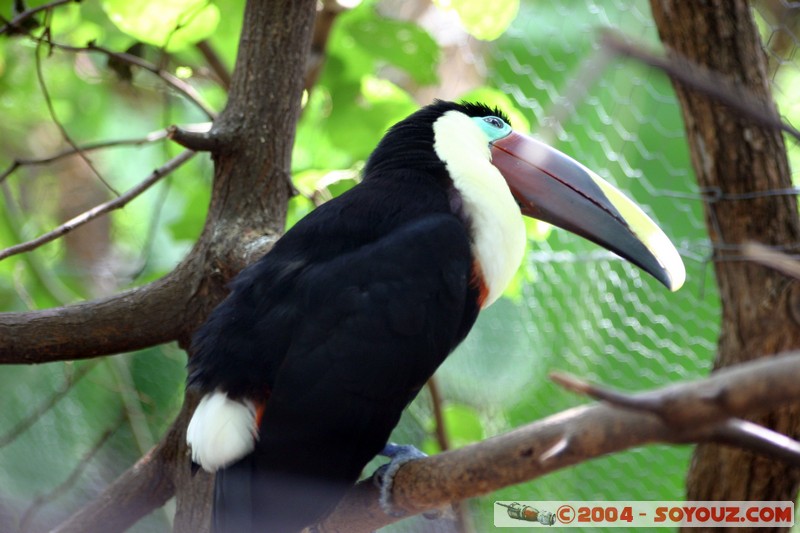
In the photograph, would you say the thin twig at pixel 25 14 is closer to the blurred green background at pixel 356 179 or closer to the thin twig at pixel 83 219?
the blurred green background at pixel 356 179

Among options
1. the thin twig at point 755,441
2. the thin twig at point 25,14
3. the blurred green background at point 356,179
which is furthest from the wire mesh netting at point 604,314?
the thin twig at point 755,441

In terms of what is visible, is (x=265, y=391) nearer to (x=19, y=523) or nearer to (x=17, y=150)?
(x=19, y=523)

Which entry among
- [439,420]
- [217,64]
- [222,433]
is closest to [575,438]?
[222,433]

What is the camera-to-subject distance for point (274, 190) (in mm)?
2275

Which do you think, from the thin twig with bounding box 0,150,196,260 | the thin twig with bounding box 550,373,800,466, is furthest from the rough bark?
the thin twig with bounding box 550,373,800,466

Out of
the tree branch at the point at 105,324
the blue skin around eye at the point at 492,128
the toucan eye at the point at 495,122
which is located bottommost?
the tree branch at the point at 105,324

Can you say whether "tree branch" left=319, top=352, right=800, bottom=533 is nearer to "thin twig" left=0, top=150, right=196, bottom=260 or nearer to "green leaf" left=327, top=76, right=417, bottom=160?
"thin twig" left=0, top=150, right=196, bottom=260

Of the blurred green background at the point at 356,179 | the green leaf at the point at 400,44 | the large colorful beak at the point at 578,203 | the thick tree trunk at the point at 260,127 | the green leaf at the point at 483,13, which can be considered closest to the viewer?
the large colorful beak at the point at 578,203

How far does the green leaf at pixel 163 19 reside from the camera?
7.81ft

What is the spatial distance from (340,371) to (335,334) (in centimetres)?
7

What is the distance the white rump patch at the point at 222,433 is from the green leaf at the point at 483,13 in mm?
1296

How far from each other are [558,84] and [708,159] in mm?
1397

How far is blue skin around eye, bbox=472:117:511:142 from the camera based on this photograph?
2311mm

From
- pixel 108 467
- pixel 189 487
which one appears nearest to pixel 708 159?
pixel 189 487
